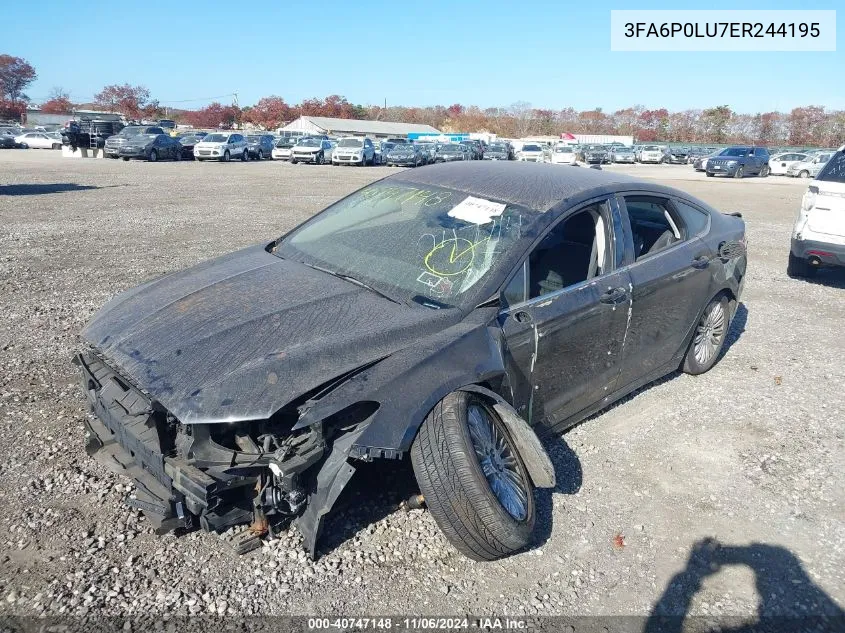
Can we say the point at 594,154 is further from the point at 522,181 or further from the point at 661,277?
the point at 522,181

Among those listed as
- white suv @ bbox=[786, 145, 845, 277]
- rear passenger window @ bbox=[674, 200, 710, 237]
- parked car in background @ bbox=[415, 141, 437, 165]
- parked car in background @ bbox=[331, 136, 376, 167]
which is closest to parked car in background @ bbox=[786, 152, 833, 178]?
parked car in background @ bbox=[415, 141, 437, 165]

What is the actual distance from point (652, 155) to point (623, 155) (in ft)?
8.39

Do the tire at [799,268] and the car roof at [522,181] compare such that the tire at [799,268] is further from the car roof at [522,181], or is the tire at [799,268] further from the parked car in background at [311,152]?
the parked car in background at [311,152]

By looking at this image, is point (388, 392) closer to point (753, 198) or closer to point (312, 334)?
point (312, 334)

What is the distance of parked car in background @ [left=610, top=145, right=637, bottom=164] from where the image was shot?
4663 cm

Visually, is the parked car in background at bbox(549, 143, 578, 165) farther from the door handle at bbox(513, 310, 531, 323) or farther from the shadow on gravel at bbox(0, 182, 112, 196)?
the door handle at bbox(513, 310, 531, 323)

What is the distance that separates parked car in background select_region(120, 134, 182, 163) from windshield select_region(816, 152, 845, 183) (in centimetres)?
2972

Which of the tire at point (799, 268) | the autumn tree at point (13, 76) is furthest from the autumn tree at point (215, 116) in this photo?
the tire at point (799, 268)

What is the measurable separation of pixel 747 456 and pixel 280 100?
9814 centimetres

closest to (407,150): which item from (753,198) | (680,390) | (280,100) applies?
(753,198)

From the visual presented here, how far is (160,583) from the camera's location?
2.77 m

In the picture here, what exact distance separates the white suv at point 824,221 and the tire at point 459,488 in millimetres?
6611

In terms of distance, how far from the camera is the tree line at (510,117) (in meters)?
75.8

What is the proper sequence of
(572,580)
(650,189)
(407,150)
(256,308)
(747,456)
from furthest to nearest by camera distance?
(407,150), (650,189), (747,456), (256,308), (572,580)
